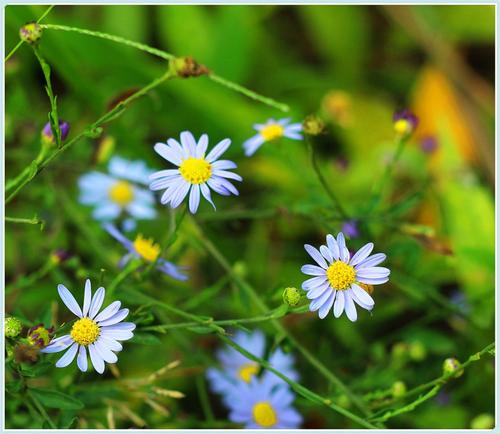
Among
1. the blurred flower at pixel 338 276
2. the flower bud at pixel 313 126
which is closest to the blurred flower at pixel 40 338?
the blurred flower at pixel 338 276

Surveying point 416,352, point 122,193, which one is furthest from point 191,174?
point 122,193

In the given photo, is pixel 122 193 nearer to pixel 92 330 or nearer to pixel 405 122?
pixel 405 122

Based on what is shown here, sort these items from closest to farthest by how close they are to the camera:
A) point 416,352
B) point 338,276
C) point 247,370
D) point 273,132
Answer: point 338,276 → point 273,132 → point 416,352 → point 247,370

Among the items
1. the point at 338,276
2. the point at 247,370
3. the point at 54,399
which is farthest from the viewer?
the point at 247,370

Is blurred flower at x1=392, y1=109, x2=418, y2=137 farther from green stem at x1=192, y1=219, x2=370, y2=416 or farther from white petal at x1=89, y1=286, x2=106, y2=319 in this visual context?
Answer: white petal at x1=89, y1=286, x2=106, y2=319

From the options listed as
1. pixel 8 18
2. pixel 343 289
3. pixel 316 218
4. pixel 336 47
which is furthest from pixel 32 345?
pixel 336 47

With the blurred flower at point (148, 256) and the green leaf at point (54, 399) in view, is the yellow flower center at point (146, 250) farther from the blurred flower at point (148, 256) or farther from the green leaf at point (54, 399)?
the green leaf at point (54, 399)

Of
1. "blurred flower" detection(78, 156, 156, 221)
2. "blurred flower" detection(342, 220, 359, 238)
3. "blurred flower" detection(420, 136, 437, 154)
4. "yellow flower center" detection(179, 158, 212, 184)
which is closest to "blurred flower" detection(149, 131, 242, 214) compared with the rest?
"yellow flower center" detection(179, 158, 212, 184)
